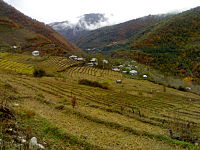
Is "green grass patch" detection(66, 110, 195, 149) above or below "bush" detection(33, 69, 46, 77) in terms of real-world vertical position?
below

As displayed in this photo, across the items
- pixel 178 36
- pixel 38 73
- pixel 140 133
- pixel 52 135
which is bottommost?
pixel 140 133

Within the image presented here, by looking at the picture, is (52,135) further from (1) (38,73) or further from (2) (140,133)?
(1) (38,73)

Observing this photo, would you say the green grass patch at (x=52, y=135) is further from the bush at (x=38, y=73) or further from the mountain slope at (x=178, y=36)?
the mountain slope at (x=178, y=36)

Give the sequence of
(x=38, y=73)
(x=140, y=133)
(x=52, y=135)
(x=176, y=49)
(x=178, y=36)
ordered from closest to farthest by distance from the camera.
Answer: (x=52, y=135) < (x=140, y=133) < (x=38, y=73) < (x=176, y=49) < (x=178, y=36)

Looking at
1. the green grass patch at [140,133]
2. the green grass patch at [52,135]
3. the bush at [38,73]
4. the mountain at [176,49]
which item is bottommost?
the green grass patch at [140,133]

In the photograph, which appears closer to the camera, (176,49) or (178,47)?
(176,49)

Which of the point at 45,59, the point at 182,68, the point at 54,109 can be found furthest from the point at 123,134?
the point at 182,68

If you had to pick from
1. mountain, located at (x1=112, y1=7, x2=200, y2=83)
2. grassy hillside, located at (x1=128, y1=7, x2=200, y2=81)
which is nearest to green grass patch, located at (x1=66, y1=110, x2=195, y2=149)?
mountain, located at (x1=112, y1=7, x2=200, y2=83)

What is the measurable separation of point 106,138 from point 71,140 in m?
3.05

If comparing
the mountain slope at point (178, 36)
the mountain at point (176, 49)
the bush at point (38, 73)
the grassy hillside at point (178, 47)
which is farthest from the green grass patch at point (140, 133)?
the mountain slope at point (178, 36)

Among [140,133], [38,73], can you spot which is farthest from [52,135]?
[38,73]

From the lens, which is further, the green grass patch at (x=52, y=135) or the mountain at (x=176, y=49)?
the mountain at (x=176, y=49)

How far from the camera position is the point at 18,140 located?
1001cm

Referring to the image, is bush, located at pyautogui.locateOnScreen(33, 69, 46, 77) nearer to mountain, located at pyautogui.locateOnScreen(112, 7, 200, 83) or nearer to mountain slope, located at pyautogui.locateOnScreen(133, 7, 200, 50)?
mountain, located at pyautogui.locateOnScreen(112, 7, 200, 83)
